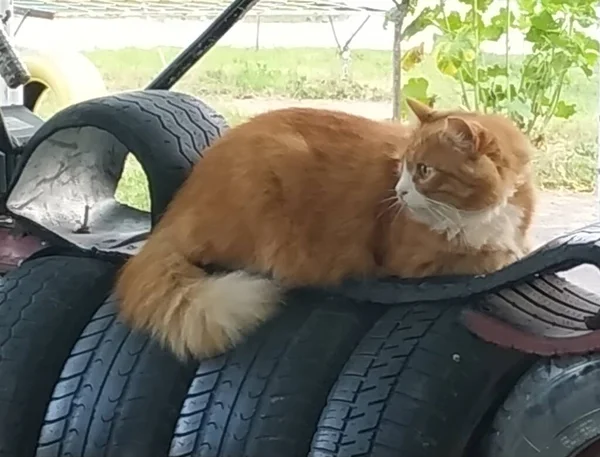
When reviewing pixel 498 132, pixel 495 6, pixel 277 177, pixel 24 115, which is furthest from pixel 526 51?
pixel 24 115

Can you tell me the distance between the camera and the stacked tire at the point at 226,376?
111 centimetres

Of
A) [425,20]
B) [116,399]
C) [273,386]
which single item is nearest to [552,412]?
[273,386]

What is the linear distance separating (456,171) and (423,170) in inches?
1.7

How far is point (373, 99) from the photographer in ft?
6.90

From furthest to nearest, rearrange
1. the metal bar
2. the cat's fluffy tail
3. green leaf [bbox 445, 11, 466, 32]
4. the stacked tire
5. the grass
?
green leaf [bbox 445, 11, 466, 32]
the grass
the metal bar
the cat's fluffy tail
the stacked tire

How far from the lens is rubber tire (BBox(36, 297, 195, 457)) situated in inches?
50.1

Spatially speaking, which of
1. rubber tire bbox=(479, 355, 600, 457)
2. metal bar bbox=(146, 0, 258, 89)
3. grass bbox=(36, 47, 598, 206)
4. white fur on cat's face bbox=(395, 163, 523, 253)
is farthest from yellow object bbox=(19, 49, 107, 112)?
rubber tire bbox=(479, 355, 600, 457)

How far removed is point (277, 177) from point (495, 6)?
0.85 meters

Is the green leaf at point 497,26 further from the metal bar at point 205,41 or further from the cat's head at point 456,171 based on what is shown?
the cat's head at point 456,171

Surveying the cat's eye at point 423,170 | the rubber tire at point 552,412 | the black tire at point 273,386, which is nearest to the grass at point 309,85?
the cat's eye at point 423,170

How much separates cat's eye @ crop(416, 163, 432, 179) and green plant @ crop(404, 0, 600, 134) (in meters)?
0.64

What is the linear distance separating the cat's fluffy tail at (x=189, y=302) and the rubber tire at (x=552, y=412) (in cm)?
36

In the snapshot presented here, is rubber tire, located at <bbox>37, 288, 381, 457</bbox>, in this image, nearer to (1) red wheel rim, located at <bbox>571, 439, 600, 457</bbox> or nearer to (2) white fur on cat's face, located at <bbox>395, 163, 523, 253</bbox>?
(2) white fur on cat's face, located at <bbox>395, 163, 523, 253</bbox>

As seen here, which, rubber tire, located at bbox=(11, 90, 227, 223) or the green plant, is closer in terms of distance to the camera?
rubber tire, located at bbox=(11, 90, 227, 223)
